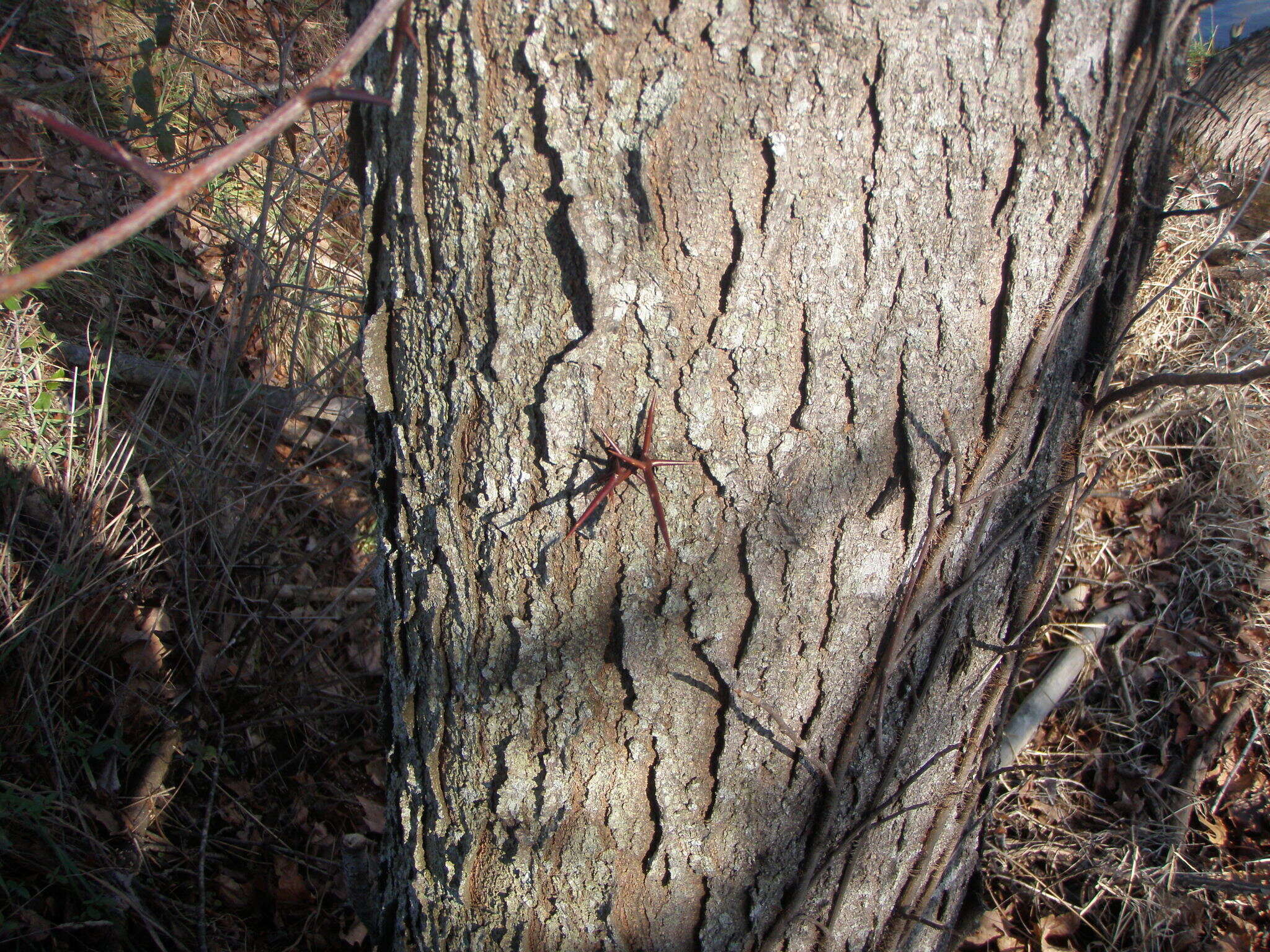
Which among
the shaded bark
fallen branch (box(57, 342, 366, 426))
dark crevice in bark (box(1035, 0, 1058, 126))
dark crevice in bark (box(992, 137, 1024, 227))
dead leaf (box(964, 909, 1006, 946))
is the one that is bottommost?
dead leaf (box(964, 909, 1006, 946))

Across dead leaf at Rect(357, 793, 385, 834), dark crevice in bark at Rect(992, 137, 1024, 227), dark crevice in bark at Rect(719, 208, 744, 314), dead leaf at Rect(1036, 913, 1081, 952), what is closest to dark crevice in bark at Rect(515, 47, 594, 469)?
dark crevice in bark at Rect(719, 208, 744, 314)

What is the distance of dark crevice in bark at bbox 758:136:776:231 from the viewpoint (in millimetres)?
901

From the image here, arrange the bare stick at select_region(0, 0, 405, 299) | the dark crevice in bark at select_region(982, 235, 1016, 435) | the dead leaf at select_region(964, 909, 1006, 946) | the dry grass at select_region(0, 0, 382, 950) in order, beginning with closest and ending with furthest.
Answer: the bare stick at select_region(0, 0, 405, 299) < the dark crevice in bark at select_region(982, 235, 1016, 435) < the dry grass at select_region(0, 0, 382, 950) < the dead leaf at select_region(964, 909, 1006, 946)

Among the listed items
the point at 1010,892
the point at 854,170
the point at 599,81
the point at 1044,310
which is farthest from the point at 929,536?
the point at 1010,892

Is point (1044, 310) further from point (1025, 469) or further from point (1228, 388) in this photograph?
point (1228, 388)

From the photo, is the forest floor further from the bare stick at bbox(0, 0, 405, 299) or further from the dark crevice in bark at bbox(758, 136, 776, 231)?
the bare stick at bbox(0, 0, 405, 299)

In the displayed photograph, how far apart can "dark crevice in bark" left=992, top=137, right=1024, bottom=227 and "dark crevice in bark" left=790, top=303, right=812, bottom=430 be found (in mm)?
281

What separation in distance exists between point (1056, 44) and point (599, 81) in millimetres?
552

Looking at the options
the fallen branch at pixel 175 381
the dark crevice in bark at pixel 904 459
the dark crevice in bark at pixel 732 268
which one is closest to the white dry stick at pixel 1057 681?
the dark crevice in bark at pixel 904 459

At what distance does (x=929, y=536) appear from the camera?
1099 mm

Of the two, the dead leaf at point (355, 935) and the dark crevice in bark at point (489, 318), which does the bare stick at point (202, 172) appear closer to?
the dark crevice in bark at point (489, 318)

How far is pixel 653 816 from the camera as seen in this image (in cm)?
110

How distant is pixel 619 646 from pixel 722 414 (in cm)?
35

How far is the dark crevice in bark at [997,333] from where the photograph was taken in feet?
3.33
